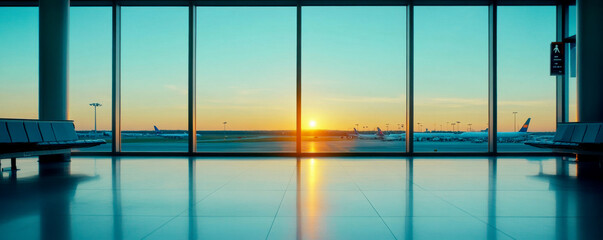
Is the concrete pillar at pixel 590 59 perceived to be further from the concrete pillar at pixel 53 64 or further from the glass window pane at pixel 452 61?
the concrete pillar at pixel 53 64

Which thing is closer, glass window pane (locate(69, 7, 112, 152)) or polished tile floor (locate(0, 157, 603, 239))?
polished tile floor (locate(0, 157, 603, 239))

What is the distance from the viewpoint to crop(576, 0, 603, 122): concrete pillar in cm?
702

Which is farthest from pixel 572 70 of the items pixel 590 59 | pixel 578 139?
pixel 578 139

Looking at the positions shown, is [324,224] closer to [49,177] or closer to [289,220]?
[289,220]

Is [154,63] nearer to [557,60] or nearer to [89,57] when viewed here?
[89,57]

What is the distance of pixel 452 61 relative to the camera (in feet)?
29.6

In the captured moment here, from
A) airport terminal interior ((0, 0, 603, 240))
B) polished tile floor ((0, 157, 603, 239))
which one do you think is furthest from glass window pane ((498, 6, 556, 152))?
polished tile floor ((0, 157, 603, 239))

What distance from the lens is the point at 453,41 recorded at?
29.2 ft

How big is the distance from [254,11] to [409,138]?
4904 millimetres

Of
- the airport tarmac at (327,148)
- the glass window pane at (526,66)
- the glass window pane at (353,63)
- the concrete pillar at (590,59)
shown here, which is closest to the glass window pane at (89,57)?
the airport tarmac at (327,148)

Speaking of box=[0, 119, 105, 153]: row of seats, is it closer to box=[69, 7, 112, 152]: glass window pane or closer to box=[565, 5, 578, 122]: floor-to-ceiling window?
box=[69, 7, 112, 152]: glass window pane

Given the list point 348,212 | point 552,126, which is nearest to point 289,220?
point 348,212

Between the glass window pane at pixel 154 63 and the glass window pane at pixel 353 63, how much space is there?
2967mm

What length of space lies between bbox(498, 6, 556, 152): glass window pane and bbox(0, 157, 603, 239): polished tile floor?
3.75 m
